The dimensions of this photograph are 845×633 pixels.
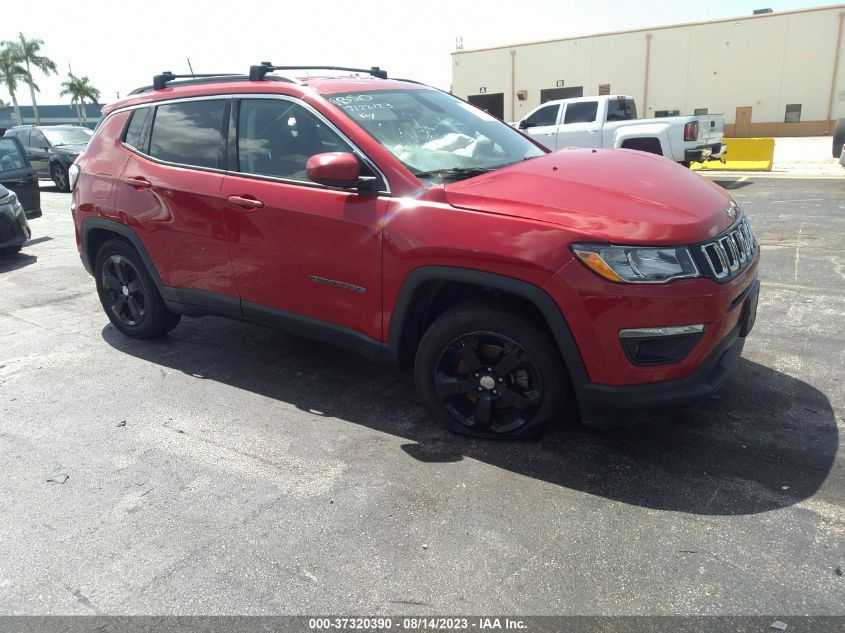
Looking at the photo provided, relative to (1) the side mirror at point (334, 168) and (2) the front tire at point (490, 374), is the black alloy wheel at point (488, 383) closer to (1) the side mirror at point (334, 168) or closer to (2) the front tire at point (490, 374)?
(2) the front tire at point (490, 374)

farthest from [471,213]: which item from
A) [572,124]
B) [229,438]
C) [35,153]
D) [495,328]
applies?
[35,153]

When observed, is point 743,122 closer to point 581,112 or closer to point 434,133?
point 581,112

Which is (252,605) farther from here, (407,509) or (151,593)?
(407,509)

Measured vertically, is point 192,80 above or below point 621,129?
above

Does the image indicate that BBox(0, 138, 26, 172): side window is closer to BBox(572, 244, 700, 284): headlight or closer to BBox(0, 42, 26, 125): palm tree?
BBox(572, 244, 700, 284): headlight

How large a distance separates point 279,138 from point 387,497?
7.17ft

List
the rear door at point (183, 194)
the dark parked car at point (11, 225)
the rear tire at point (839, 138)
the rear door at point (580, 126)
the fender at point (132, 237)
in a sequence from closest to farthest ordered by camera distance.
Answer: the rear door at point (183, 194) → the fender at point (132, 237) → the dark parked car at point (11, 225) → the rear door at point (580, 126) → the rear tire at point (839, 138)

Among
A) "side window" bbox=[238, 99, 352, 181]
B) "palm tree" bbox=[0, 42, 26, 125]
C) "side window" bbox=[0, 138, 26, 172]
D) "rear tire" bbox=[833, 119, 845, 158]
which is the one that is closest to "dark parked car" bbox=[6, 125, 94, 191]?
"side window" bbox=[0, 138, 26, 172]

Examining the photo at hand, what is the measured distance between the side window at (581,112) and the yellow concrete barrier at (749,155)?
14.2 ft

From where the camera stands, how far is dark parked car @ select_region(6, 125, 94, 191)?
16.5m

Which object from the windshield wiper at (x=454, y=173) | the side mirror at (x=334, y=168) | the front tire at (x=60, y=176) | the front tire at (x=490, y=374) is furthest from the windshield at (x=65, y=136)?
the front tire at (x=490, y=374)

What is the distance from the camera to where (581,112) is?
14.4 meters

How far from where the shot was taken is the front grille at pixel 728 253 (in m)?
2.82

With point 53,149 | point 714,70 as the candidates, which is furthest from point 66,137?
point 714,70
